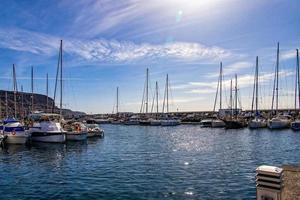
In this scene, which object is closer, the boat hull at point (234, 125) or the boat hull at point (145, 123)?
the boat hull at point (234, 125)

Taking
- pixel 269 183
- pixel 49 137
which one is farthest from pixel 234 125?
pixel 269 183

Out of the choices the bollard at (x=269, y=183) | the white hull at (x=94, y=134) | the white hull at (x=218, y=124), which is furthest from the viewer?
the white hull at (x=218, y=124)

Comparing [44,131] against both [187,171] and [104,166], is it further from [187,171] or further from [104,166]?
[187,171]

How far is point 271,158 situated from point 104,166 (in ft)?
53.5

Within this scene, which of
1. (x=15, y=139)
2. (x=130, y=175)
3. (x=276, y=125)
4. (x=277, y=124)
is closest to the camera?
(x=130, y=175)

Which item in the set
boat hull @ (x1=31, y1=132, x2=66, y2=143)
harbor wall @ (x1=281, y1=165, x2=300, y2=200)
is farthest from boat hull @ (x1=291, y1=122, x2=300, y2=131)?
harbor wall @ (x1=281, y1=165, x2=300, y2=200)

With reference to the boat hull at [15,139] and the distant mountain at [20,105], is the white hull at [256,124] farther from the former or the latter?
the boat hull at [15,139]

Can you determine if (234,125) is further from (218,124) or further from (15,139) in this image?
(15,139)

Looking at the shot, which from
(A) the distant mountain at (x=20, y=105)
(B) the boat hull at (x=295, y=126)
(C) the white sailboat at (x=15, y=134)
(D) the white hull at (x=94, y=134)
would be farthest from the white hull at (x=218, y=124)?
(C) the white sailboat at (x=15, y=134)

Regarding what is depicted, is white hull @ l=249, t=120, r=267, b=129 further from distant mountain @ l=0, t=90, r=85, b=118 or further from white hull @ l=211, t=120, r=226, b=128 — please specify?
distant mountain @ l=0, t=90, r=85, b=118

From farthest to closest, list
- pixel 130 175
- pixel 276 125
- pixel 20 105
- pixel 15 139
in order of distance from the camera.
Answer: pixel 20 105
pixel 276 125
pixel 15 139
pixel 130 175

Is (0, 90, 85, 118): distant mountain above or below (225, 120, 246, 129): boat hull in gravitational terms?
above

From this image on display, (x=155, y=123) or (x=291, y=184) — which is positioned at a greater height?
(x=291, y=184)

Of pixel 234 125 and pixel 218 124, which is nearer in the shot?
pixel 234 125
